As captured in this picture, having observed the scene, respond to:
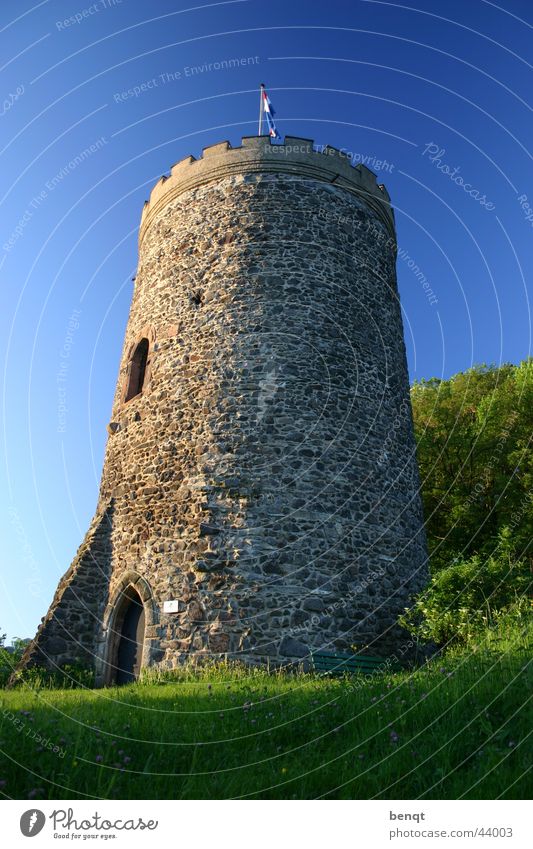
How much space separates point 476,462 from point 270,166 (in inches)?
446

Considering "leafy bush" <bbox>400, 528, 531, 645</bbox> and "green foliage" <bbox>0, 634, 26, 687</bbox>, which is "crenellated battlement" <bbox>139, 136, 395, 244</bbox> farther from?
"green foliage" <bbox>0, 634, 26, 687</bbox>

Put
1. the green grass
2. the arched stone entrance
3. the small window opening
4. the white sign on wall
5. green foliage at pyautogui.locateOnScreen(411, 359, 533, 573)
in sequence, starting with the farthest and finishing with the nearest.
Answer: green foliage at pyautogui.locateOnScreen(411, 359, 533, 573), the small window opening, the arched stone entrance, the white sign on wall, the green grass

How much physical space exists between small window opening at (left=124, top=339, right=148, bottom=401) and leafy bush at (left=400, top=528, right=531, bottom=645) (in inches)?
283

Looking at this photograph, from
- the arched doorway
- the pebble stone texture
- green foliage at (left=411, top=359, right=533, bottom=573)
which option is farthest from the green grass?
green foliage at (left=411, top=359, right=533, bottom=573)

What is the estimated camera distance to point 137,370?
1308 centimetres

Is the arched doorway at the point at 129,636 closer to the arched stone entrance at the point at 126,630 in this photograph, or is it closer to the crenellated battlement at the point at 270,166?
the arched stone entrance at the point at 126,630

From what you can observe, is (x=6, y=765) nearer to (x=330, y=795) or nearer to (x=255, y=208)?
(x=330, y=795)

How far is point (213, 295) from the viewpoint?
11.9 m

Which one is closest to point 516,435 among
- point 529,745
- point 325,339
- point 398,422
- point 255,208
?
point 398,422

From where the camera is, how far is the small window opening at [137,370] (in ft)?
42.3

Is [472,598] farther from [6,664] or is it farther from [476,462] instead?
[476,462]

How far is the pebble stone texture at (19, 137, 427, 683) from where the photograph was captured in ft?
31.8

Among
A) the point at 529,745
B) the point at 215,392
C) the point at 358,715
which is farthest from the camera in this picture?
the point at 215,392

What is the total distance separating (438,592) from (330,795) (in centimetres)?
602
